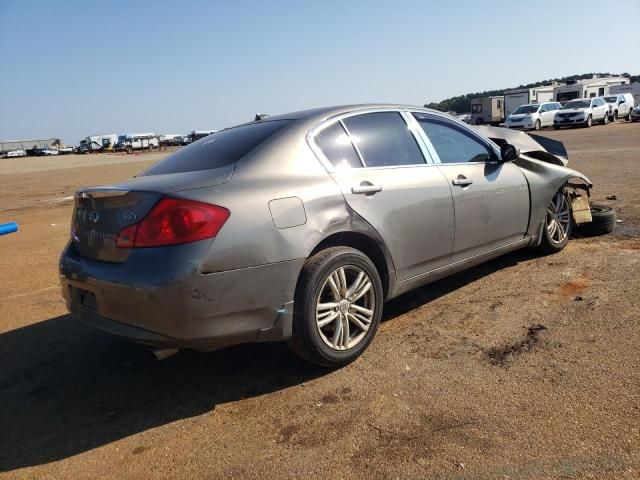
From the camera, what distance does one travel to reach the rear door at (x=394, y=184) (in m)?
3.39

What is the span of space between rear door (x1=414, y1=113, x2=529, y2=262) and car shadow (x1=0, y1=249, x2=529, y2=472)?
0.82 m

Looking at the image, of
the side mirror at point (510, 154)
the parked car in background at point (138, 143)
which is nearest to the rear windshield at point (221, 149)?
the side mirror at point (510, 154)

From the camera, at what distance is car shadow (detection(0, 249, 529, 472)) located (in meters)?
2.80

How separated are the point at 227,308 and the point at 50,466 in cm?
112

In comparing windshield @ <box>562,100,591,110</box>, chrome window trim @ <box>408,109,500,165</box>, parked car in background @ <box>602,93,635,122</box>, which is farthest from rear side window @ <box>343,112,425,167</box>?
parked car in background @ <box>602,93,635,122</box>

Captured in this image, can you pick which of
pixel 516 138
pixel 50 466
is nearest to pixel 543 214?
pixel 516 138

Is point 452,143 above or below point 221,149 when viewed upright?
below

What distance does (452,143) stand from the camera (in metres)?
4.28

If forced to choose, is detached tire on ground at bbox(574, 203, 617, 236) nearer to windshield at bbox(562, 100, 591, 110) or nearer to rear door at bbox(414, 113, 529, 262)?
rear door at bbox(414, 113, 529, 262)

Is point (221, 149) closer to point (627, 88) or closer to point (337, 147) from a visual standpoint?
point (337, 147)

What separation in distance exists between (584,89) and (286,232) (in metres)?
49.6

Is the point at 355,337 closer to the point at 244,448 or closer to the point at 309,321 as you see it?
the point at 309,321

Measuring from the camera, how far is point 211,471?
2.40 m

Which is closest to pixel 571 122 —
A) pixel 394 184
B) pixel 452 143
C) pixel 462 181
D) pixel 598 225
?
pixel 598 225
